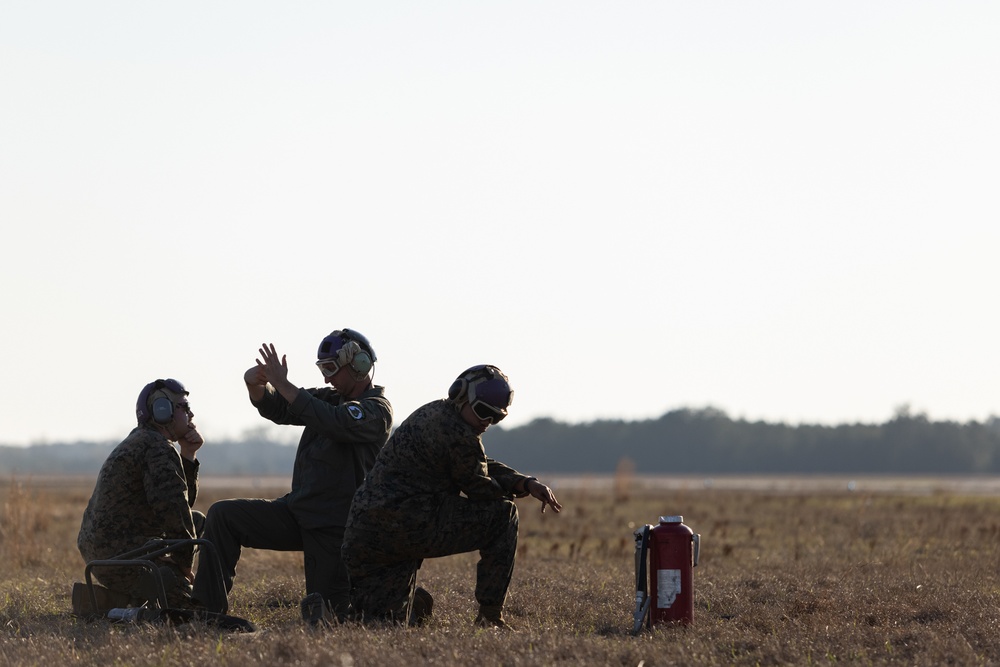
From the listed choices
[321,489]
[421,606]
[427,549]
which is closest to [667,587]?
[427,549]

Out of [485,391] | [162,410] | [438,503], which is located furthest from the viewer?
[162,410]

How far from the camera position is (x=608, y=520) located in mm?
28219

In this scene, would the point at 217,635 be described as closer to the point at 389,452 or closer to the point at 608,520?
the point at 389,452

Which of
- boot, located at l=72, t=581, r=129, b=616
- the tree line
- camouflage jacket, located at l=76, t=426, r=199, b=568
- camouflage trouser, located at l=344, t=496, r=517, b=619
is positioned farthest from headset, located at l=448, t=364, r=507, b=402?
the tree line

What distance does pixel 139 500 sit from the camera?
10.5 meters

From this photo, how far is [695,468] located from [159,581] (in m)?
129

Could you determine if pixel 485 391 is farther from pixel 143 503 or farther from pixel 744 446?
pixel 744 446

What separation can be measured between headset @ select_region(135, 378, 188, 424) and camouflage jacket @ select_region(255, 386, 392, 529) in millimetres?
707

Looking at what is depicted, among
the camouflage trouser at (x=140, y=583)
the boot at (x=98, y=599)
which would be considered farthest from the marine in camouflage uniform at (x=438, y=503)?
the boot at (x=98, y=599)

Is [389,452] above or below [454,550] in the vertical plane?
above

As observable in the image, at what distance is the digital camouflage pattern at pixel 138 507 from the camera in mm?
10172

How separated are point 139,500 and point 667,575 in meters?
4.05

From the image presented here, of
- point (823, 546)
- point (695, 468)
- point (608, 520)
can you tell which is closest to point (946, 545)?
point (823, 546)

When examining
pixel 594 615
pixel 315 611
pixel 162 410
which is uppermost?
pixel 162 410
